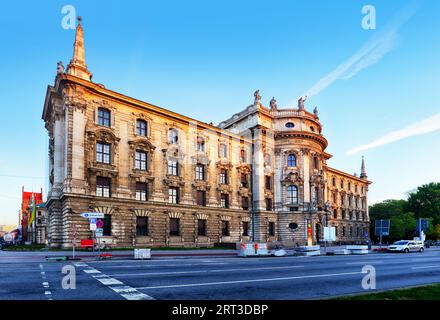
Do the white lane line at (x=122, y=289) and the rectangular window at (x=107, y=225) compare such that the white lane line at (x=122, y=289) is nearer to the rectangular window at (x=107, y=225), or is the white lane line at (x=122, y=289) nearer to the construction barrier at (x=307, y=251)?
the rectangular window at (x=107, y=225)

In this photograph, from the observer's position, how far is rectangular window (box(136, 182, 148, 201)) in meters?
37.8

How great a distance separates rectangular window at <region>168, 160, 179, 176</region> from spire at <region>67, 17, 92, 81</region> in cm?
1280

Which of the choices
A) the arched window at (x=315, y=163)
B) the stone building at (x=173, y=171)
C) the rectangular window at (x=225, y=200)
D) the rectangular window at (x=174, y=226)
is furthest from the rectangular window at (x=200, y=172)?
the arched window at (x=315, y=163)

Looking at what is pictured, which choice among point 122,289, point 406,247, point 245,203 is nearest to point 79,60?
point 245,203

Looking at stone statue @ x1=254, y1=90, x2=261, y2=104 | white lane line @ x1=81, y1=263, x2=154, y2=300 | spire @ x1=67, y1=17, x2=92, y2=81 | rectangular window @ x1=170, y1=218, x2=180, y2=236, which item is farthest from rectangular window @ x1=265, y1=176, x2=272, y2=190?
white lane line @ x1=81, y1=263, x2=154, y2=300

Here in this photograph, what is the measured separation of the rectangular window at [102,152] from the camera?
35.1 m

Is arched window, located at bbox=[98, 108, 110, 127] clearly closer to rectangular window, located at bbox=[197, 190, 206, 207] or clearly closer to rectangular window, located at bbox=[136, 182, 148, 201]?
rectangular window, located at bbox=[136, 182, 148, 201]

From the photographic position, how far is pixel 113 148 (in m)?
36.0

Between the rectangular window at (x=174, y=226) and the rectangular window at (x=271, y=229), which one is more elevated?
the rectangular window at (x=174, y=226)

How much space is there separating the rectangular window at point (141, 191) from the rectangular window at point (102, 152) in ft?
14.3

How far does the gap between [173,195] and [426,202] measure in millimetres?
81895
